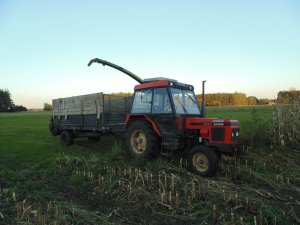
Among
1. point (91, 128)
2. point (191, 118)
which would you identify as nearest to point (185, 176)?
point (191, 118)

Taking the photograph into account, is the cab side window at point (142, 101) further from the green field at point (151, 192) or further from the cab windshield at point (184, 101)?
the green field at point (151, 192)

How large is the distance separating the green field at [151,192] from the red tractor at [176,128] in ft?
1.38

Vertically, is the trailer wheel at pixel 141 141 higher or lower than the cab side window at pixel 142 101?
lower

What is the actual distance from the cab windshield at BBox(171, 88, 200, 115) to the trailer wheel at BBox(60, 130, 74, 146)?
20.2 feet

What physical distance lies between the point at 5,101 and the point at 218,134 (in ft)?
277

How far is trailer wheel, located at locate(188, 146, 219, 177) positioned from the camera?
7.60 m

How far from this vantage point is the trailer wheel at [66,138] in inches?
531

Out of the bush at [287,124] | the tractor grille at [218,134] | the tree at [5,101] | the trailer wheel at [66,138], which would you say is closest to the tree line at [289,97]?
the bush at [287,124]

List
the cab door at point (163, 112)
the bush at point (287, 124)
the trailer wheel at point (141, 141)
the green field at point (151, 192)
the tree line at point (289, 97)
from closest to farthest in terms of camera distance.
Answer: the green field at point (151, 192), the cab door at point (163, 112), the trailer wheel at point (141, 141), the bush at point (287, 124), the tree line at point (289, 97)

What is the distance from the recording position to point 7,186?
7.07 meters

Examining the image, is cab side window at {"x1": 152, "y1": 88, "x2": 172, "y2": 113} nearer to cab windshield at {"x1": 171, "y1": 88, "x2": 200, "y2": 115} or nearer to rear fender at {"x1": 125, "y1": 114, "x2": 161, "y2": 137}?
cab windshield at {"x1": 171, "y1": 88, "x2": 200, "y2": 115}

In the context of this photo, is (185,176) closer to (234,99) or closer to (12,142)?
(12,142)

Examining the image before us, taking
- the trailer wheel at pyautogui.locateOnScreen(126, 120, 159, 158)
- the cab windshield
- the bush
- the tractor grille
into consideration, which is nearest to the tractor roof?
the cab windshield

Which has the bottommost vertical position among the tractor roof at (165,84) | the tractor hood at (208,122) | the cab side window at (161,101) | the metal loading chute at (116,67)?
the tractor hood at (208,122)
